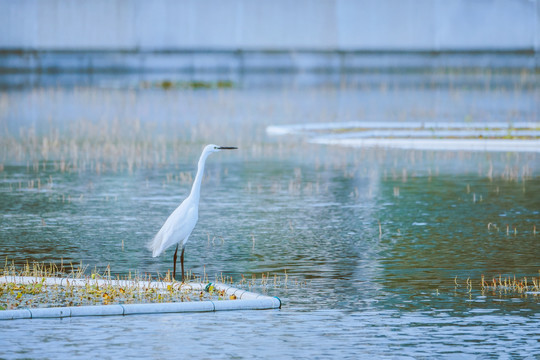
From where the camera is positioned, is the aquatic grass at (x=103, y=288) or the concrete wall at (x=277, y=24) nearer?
the aquatic grass at (x=103, y=288)

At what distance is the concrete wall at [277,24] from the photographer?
6625 cm

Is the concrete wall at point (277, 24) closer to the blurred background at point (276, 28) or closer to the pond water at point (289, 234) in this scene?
the blurred background at point (276, 28)

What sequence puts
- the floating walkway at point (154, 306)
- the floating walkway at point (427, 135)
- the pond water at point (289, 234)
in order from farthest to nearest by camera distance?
the floating walkway at point (427, 135) < the floating walkway at point (154, 306) < the pond water at point (289, 234)

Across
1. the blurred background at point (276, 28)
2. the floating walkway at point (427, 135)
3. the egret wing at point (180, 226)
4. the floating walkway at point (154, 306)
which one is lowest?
the floating walkway at point (154, 306)

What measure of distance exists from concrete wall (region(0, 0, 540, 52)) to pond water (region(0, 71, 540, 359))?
92.9 feet

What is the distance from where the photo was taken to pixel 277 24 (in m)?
67.2

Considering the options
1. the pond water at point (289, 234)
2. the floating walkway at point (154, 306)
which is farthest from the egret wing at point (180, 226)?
the pond water at point (289, 234)

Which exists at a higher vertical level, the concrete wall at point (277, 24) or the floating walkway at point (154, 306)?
the concrete wall at point (277, 24)

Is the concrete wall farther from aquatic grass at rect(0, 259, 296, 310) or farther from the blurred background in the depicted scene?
aquatic grass at rect(0, 259, 296, 310)

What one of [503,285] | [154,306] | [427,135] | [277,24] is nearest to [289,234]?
[503,285]

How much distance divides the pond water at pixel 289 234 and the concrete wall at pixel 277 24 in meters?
28.3

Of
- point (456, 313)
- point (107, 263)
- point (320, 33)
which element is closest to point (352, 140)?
point (107, 263)

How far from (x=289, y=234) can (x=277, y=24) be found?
52.4 meters

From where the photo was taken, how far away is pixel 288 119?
4338cm
